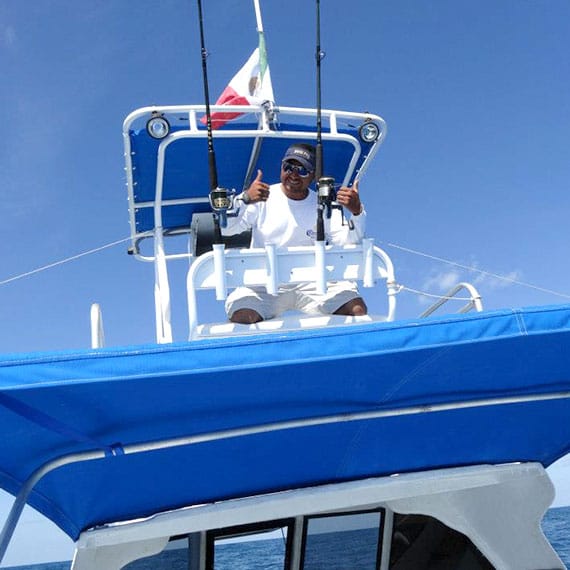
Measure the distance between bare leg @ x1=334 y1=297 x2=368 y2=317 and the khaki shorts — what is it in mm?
26

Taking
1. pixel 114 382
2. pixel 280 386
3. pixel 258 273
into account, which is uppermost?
pixel 258 273

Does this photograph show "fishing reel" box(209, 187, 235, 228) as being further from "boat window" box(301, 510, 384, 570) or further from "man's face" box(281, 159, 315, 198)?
"boat window" box(301, 510, 384, 570)

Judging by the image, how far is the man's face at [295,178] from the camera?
443cm

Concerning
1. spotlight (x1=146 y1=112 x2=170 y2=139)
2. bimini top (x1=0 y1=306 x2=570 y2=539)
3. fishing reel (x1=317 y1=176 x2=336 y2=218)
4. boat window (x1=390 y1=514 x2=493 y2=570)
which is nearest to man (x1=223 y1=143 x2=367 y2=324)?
Answer: fishing reel (x1=317 y1=176 x2=336 y2=218)

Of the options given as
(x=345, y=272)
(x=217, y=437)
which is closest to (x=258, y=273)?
(x=345, y=272)

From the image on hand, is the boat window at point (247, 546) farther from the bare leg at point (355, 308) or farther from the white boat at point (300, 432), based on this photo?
the bare leg at point (355, 308)

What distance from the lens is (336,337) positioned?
89.8 inches

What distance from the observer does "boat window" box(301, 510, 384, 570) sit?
146 inches

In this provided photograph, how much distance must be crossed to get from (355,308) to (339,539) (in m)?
1.47

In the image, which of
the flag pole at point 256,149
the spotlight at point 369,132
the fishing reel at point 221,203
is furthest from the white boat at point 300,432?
the spotlight at point 369,132

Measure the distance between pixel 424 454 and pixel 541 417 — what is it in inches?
24.4

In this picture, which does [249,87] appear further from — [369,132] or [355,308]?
[355,308]

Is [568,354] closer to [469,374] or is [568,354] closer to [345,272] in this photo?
[469,374]

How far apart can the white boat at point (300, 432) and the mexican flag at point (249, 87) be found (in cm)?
68
